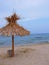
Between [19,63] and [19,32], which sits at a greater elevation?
[19,32]

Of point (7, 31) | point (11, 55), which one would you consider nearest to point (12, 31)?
point (7, 31)

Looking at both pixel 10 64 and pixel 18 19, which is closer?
pixel 10 64

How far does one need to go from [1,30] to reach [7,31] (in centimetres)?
34

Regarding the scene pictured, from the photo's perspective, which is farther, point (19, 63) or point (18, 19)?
point (18, 19)

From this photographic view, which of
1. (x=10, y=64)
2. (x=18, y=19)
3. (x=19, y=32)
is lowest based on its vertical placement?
(x=10, y=64)

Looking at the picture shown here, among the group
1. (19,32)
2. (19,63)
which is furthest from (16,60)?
(19,32)

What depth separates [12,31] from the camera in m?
10.3

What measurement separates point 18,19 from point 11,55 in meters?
1.97

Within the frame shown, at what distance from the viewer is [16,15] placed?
10461 millimetres

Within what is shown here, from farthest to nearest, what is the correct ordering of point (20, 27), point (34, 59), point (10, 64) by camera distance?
point (20, 27)
point (34, 59)
point (10, 64)

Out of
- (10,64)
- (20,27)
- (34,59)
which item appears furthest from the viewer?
(20,27)

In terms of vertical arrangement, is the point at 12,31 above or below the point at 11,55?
above

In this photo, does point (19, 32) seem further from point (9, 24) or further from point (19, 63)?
point (19, 63)

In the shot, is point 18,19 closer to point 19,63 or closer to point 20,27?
point 20,27
